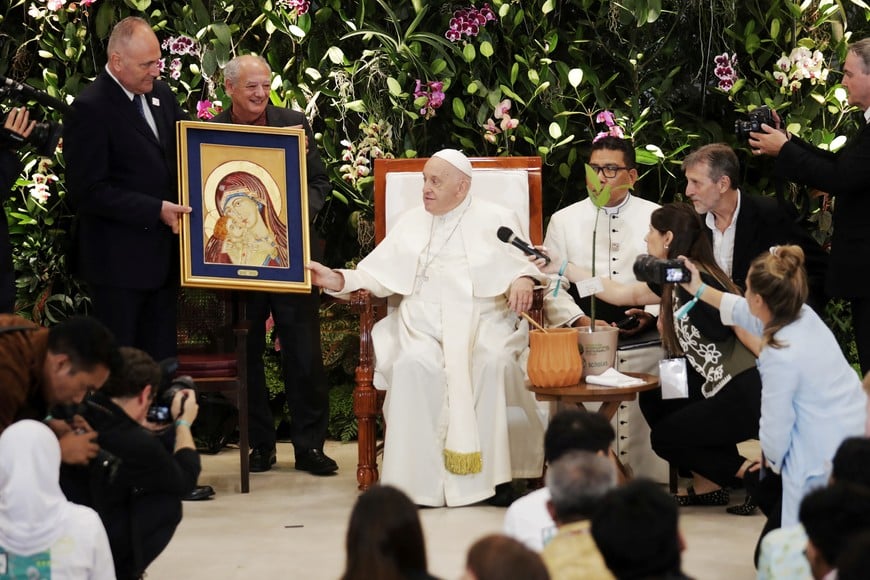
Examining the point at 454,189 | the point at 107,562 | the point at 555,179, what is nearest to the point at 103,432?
the point at 107,562

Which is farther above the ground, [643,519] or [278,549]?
[643,519]

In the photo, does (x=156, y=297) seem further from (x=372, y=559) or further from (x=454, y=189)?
(x=372, y=559)

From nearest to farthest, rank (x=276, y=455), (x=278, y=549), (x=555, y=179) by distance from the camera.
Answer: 1. (x=278, y=549)
2. (x=276, y=455)
3. (x=555, y=179)

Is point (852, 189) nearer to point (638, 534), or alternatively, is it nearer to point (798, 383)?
point (798, 383)

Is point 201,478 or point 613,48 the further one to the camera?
point 613,48

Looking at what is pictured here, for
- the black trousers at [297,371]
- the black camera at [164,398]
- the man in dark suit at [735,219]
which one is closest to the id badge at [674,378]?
the man in dark suit at [735,219]

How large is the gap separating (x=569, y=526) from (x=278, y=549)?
2361 millimetres

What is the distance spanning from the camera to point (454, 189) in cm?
632

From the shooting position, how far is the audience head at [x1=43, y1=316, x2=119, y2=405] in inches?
157

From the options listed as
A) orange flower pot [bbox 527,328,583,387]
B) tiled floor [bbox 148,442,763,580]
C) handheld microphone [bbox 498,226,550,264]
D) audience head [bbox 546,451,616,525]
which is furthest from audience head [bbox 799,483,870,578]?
handheld microphone [bbox 498,226,550,264]

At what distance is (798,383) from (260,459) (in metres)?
3.22

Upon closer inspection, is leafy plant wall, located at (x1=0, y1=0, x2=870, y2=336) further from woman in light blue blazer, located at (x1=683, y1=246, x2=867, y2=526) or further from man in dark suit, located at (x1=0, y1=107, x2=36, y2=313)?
woman in light blue blazer, located at (x1=683, y1=246, x2=867, y2=526)

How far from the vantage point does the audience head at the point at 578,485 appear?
3189 millimetres

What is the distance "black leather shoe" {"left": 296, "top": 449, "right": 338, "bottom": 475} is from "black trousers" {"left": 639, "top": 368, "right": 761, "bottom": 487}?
1.68 metres
